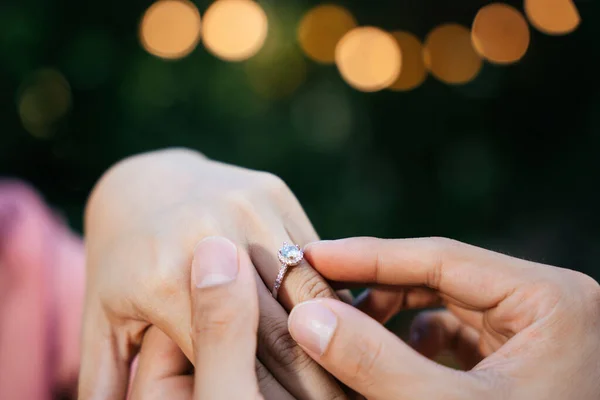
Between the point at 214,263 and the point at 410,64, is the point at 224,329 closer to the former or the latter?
the point at 214,263

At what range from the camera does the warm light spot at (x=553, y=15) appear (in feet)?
9.87

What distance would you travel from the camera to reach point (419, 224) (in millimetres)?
3693

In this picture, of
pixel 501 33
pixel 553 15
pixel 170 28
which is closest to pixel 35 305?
pixel 170 28

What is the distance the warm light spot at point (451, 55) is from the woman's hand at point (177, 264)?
→ 8.56 ft

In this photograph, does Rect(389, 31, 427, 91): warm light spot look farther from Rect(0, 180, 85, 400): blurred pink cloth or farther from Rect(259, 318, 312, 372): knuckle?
Rect(259, 318, 312, 372): knuckle

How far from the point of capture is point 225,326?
0.86 meters

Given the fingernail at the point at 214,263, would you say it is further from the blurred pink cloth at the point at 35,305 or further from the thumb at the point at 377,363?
the blurred pink cloth at the point at 35,305

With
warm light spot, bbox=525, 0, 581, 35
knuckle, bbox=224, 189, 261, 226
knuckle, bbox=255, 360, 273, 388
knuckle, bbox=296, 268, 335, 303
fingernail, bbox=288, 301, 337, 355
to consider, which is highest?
warm light spot, bbox=525, 0, 581, 35

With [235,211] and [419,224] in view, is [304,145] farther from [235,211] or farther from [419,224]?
[235,211]

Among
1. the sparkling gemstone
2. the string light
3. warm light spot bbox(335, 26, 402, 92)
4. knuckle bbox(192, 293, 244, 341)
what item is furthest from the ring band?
warm light spot bbox(335, 26, 402, 92)

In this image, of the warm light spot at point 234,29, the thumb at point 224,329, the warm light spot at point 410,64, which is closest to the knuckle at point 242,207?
the thumb at point 224,329

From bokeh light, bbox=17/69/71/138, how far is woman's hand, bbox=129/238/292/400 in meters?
2.37

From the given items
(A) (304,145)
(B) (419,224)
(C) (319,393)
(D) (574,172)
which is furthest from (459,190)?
(C) (319,393)

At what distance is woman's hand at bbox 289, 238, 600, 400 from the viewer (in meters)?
0.78
